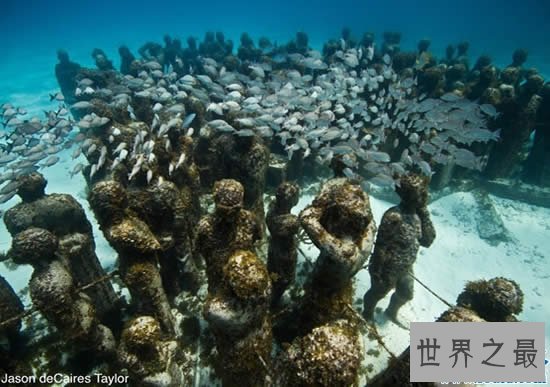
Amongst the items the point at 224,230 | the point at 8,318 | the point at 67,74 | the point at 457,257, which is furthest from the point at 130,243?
the point at 67,74

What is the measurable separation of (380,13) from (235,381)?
91.6 meters

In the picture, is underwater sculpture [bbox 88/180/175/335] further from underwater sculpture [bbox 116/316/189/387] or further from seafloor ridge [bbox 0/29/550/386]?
underwater sculpture [bbox 116/316/189/387]

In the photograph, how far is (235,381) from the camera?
13.8 feet

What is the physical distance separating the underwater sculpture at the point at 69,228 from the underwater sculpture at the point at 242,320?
2.69 m

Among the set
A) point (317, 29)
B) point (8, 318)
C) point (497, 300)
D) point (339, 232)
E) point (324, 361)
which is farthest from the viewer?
point (317, 29)

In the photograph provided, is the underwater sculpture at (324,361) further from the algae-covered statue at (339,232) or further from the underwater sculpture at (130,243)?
the underwater sculpture at (130,243)

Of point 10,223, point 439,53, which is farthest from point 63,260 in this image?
point 439,53

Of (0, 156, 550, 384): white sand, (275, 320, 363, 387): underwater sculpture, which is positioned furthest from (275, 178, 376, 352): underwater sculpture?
(0, 156, 550, 384): white sand

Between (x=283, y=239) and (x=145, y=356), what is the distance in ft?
8.73

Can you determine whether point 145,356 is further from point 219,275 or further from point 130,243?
point 130,243

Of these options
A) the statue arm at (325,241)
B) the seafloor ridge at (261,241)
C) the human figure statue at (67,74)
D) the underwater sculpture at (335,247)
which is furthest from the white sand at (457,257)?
the human figure statue at (67,74)

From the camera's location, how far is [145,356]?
398 cm

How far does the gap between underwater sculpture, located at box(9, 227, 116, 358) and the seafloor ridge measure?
2cm

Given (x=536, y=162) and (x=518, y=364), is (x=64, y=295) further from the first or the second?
(x=536, y=162)
